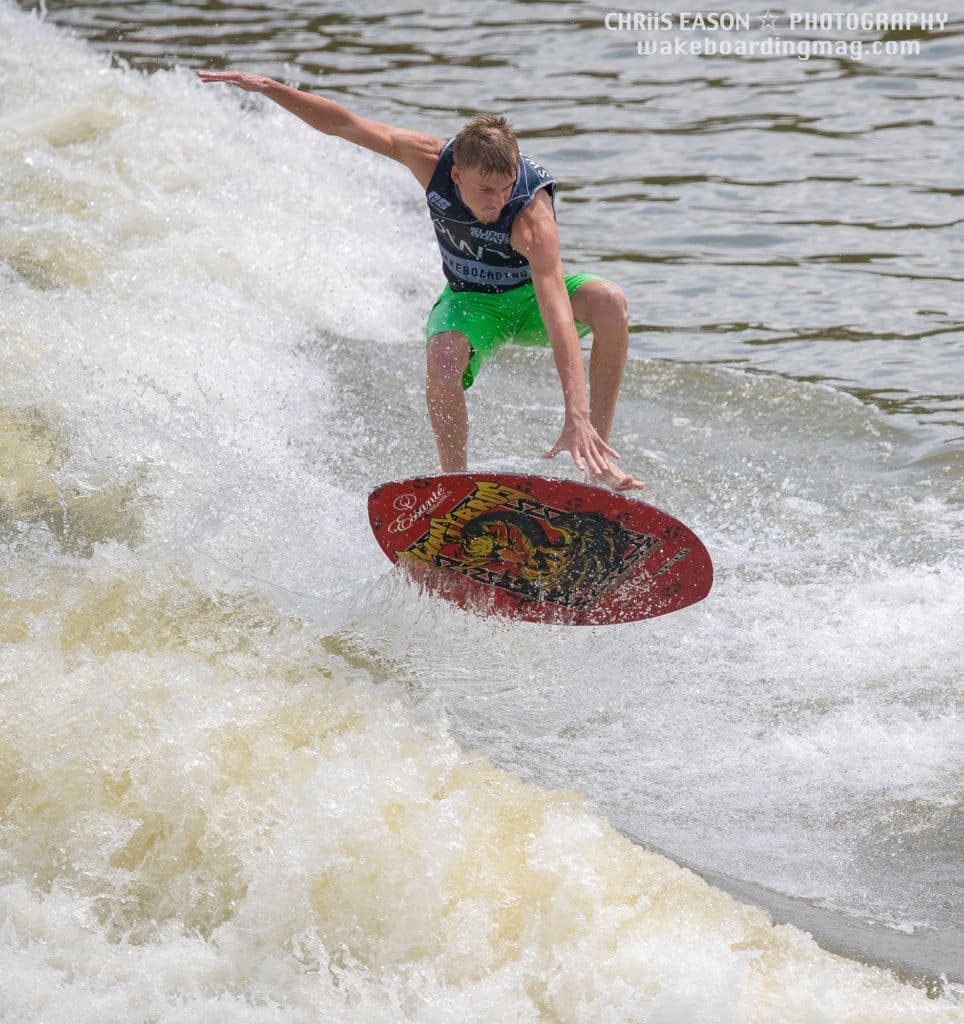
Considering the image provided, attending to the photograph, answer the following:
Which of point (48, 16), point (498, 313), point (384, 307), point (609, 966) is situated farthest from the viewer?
point (48, 16)

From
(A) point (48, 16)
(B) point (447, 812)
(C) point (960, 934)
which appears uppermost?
(A) point (48, 16)

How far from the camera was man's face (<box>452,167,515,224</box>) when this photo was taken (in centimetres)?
466

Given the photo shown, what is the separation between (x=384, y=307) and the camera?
866 centimetres

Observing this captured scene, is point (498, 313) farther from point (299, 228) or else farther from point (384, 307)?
point (299, 228)

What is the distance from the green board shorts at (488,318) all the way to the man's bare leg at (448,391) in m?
0.06

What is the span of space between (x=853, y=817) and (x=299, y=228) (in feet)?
22.2

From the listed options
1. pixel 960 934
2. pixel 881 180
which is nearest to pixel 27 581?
pixel 960 934

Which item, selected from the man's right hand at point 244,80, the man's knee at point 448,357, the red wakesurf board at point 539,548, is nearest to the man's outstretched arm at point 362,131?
the man's right hand at point 244,80

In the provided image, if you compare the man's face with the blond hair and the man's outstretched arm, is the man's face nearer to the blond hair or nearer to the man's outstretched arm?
the blond hair

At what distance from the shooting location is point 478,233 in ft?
16.7

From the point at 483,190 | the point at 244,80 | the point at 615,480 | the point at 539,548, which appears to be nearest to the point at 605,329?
the point at 483,190

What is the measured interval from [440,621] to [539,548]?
1.93 ft

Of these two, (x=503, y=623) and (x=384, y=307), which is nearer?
(x=503, y=623)

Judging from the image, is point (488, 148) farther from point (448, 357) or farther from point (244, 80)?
point (244, 80)
